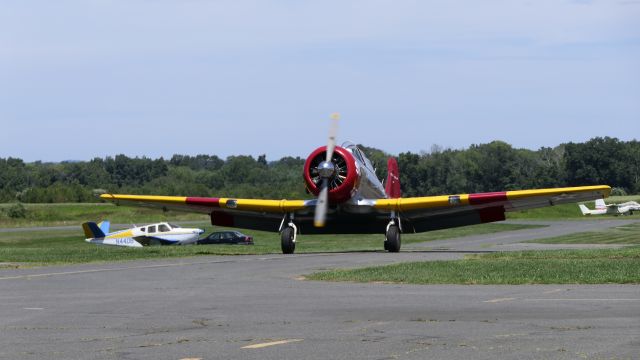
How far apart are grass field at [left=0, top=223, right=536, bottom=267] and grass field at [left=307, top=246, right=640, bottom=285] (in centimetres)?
1109

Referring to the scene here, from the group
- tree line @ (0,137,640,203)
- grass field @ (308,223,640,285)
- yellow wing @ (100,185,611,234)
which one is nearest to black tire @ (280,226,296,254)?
yellow wing @ (100,185,611,234)

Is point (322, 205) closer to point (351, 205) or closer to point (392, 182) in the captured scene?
point (351, 205)

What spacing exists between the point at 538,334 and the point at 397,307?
3.38 m

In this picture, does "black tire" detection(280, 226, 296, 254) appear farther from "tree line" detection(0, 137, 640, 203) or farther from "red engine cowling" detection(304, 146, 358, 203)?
"tree line" detection(0, 137, 640, 203)

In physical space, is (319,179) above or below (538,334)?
above

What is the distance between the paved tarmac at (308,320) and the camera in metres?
9.36

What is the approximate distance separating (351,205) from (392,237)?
1676 mm

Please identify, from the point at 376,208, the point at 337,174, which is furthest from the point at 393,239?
the point at 337,174

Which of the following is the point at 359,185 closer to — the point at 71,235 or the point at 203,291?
the point at 203,291

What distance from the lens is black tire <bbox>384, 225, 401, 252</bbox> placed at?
30984mm

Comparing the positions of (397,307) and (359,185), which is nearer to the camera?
(397,307)

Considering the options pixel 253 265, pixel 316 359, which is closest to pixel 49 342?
pixel 316 359

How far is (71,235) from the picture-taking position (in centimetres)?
6053

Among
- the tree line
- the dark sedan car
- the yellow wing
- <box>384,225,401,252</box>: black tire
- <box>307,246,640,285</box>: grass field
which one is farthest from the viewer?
the tree line
